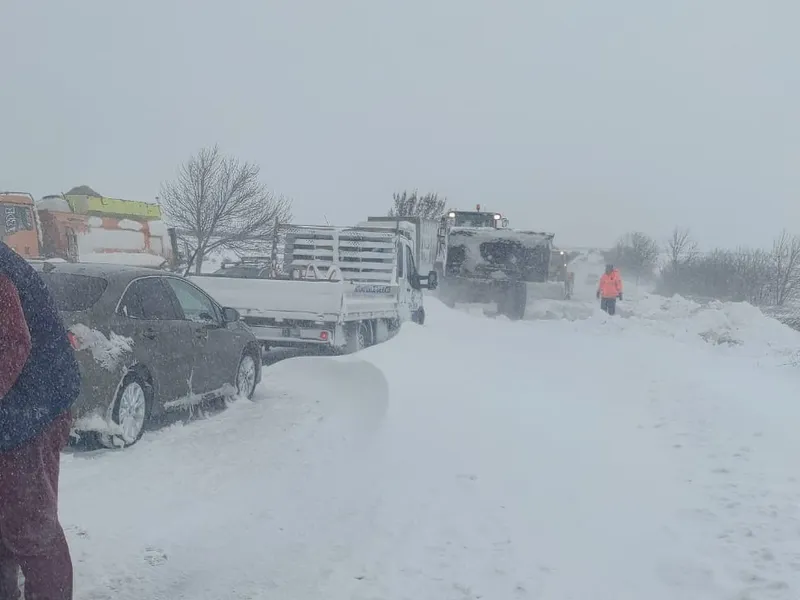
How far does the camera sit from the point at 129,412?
6137 millimetres

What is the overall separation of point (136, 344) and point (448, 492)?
2964 millimetres

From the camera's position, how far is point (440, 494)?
5020mm

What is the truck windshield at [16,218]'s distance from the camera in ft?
64.5

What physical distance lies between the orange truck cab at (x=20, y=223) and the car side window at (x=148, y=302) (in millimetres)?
14590

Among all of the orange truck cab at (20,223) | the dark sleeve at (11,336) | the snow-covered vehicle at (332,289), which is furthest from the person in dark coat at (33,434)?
the orange truck cab at (20,223)

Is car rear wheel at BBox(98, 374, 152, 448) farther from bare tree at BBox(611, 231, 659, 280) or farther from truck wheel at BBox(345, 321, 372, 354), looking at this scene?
bare tree at BBox(611, 231, 659, 280)

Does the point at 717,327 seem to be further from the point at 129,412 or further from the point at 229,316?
the point at 129,412

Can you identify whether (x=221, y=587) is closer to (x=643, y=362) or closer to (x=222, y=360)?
(x=222, y=360)

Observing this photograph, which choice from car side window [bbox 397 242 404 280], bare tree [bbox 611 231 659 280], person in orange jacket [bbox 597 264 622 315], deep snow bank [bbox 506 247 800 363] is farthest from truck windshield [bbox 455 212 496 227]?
bare tree [bbox 611 231 659 280]

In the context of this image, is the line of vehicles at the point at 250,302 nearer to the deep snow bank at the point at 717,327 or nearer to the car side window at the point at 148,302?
the car side window at the point at 148,302

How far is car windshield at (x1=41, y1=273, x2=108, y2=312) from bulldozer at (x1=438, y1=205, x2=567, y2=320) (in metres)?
14.8

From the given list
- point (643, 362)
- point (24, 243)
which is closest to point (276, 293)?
point (643, 362)

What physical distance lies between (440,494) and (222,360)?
3.56 m

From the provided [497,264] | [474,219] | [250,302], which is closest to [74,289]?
[250,302]
